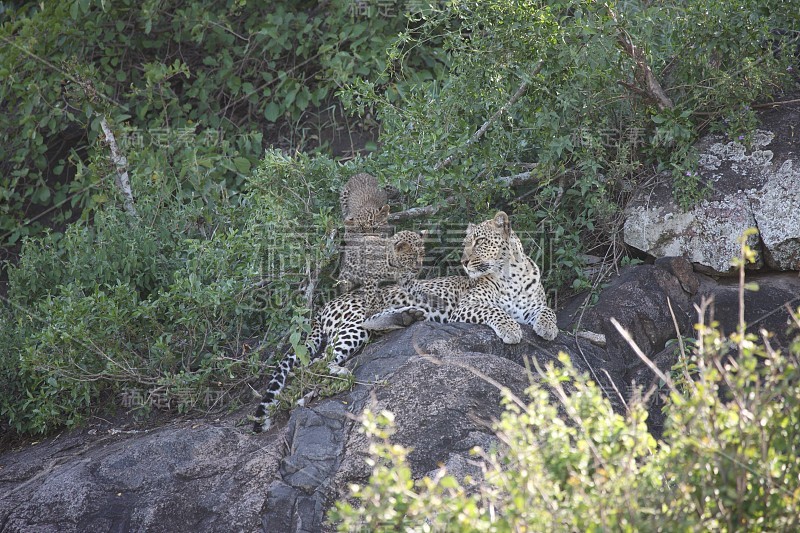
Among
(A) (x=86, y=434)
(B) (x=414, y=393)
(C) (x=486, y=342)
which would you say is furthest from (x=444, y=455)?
(A) (x=86, y=434)

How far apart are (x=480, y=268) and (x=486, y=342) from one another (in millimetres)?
960

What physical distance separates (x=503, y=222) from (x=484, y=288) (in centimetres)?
56

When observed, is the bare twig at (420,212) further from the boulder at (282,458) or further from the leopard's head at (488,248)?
the boulder at (282,458)

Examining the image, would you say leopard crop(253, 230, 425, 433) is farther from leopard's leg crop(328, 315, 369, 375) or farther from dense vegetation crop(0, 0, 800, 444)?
dense vegetation crop(0, 0, 800, 444)

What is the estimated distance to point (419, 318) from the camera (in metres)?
7.96

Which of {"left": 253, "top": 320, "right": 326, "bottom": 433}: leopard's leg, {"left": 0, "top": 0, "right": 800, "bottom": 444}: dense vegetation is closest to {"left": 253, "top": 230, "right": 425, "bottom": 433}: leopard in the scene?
{"left": 253, "top": 320, "right": 326, "bottom": 433}: leopard's leg

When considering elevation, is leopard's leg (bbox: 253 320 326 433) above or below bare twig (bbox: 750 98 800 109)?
below

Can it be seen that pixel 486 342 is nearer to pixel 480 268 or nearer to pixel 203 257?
pixel 480 268

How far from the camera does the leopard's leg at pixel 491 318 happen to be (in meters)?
7.39

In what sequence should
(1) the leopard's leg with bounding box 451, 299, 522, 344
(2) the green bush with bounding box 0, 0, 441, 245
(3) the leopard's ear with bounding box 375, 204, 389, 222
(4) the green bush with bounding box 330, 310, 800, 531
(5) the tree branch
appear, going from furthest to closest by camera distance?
(2) the green bush with bounding box 0, 0, 441, 245, (3) the leopard's ear with bounding box 375, 204, 389, 222, (5) the tree branch, (1) the leopard's leg with bounding box 451, 299, 522, 344, (4) the green bush with bounding box 330, 310, 800, 531

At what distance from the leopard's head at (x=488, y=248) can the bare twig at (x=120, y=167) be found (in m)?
3.74

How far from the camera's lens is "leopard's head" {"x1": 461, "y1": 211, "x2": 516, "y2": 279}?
812 cm

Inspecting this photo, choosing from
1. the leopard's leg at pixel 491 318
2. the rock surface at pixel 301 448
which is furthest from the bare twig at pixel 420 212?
the rock surface at pixel 301 448

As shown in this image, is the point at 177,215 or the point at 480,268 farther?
the point at 177,215
